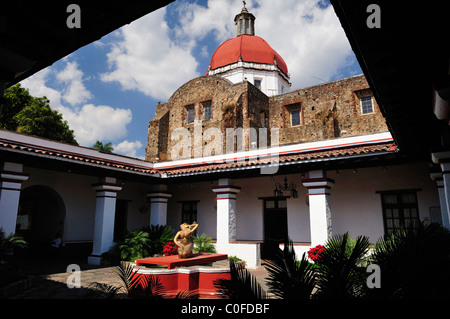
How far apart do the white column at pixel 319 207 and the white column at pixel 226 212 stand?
2847 millimetres

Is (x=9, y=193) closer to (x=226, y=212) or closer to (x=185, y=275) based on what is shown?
(x=185, y=275)

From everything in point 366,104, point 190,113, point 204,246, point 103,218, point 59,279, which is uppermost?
point 190,113

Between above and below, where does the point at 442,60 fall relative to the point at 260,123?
below

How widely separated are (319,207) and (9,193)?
8.94m

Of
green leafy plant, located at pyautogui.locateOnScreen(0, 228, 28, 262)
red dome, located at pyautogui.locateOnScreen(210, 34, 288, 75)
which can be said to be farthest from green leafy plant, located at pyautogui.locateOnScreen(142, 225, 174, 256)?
red dome, located at pyautogui.locateOnScreen(210, 34, 288, 75)

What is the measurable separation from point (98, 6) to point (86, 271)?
8.81m

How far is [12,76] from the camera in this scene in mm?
3141

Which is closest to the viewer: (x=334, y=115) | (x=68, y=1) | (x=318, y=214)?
(x=68, y=1)

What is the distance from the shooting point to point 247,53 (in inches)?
1063

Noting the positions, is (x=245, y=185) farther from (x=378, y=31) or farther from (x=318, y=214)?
(x=378, y=31)

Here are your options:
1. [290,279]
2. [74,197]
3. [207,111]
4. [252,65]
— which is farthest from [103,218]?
[252,65]

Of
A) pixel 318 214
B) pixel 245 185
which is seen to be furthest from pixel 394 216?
pixel 245 185

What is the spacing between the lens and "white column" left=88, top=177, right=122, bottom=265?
10805 mm

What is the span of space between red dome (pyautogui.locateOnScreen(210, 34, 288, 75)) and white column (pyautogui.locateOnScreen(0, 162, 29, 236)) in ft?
68.5
